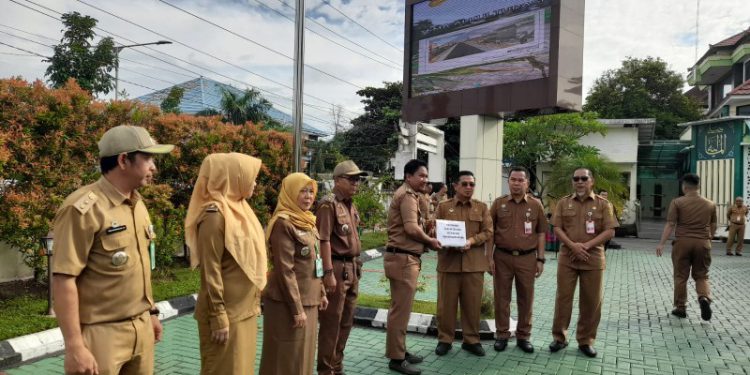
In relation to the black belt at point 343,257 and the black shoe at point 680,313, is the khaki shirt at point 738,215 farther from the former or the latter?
the black belt at point 343,257

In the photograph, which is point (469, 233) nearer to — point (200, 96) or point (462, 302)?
point (462, 302)

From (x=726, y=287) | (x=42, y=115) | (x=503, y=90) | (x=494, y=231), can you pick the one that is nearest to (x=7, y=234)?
(x=42, y=115)

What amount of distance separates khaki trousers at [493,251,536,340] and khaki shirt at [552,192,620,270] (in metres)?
0.42

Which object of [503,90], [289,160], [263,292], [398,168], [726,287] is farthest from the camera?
[398,168]

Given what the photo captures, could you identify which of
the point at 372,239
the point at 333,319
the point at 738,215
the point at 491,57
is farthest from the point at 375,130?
the point at 333,319

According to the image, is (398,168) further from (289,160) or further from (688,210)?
(688,210)

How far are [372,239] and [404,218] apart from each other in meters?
9.57

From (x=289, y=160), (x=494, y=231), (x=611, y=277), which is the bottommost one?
(x=611, y=277)

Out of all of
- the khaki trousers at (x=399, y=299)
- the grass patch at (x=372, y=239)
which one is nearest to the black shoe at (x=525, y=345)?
the khaki trousers at (x=399, y=299)

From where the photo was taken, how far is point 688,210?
253 inches

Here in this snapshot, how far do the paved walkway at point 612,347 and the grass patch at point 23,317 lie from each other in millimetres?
496

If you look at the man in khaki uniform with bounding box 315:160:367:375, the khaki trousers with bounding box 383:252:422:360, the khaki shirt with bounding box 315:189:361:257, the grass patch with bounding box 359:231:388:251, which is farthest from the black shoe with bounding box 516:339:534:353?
the grass patch with bounding box 359:231:388:251

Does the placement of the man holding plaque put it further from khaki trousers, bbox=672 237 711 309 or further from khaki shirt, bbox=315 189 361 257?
khaki trousers, bbox=672 237 711 309

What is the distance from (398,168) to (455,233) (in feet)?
30.0
